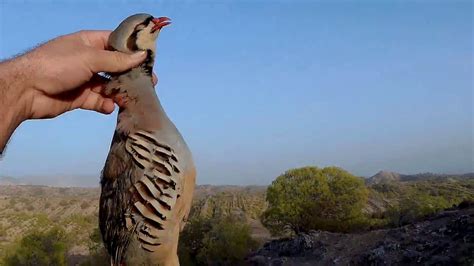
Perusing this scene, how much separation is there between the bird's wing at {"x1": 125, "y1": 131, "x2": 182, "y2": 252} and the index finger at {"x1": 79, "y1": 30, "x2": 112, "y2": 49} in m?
0.94

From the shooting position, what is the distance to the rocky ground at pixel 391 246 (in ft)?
68.3

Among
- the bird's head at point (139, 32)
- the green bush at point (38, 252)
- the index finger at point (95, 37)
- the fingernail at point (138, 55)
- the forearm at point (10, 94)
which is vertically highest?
the index finger at point (95, 37)

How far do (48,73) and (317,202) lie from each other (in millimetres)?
33147

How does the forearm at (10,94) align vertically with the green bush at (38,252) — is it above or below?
above

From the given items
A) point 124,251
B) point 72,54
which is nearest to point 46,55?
point 72,54

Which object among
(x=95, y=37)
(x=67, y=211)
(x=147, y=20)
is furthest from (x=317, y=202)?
(x=67, y=211)

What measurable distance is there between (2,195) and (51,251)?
44.6m

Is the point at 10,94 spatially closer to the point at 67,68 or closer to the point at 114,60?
the point at 67,68

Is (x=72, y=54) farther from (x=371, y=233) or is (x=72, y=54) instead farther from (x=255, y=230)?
(x=255, y=230)

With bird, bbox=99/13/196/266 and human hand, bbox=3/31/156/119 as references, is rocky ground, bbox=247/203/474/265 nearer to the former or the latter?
human hand, bbox=3/31/156/119

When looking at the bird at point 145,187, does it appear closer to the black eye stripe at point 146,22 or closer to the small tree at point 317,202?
the black eye stripe at point 146,22

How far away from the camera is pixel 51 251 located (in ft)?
103

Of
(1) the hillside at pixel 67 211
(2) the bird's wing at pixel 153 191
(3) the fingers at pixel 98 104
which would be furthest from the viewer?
(1) the hillside at pixel 67 211

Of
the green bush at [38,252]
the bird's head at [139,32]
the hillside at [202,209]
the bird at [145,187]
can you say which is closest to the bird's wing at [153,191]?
the bird at [145,187]
